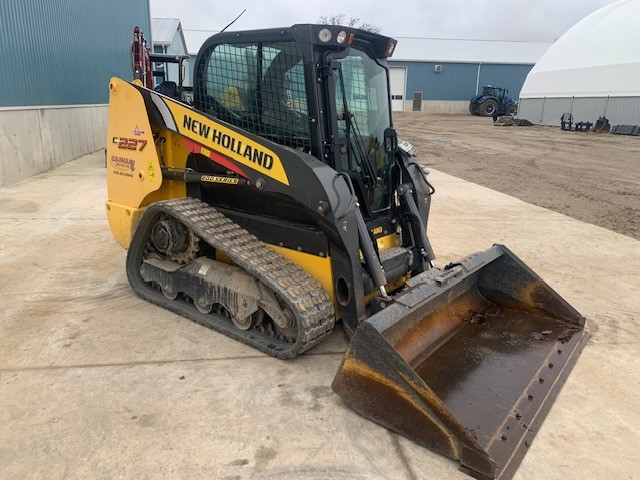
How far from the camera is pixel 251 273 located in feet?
11.4

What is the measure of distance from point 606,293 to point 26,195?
855 cm

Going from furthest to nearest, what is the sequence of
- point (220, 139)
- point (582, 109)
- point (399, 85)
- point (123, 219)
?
point (399, 85) → point (582, 109) → point (123, 219) → point (220, 139)

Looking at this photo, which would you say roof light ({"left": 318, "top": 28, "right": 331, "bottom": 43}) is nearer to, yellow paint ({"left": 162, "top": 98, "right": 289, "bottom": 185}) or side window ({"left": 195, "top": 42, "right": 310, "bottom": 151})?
side window ({"left": 195, "top": 42, "right": 310, "bottom": 151})

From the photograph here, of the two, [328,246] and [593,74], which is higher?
[593,74]

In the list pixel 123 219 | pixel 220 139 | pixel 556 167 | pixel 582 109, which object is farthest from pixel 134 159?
pixel 582 109

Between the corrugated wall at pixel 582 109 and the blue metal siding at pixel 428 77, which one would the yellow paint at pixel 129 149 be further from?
the blue metal siding at pixel 428 77

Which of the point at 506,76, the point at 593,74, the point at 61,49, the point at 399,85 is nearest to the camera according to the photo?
the point at 61,49

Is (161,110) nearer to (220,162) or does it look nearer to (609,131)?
(220,162)

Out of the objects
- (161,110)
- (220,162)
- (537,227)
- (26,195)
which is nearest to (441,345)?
(220,162)

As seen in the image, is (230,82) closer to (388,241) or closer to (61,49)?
(388,241)

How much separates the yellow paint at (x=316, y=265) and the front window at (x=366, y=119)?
0.69 m

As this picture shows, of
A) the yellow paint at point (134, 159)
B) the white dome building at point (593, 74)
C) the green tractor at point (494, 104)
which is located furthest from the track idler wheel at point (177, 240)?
the green tractor at point (494, 104)

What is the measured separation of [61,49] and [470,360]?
13.1 meters

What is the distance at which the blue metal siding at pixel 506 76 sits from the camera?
47906mm
